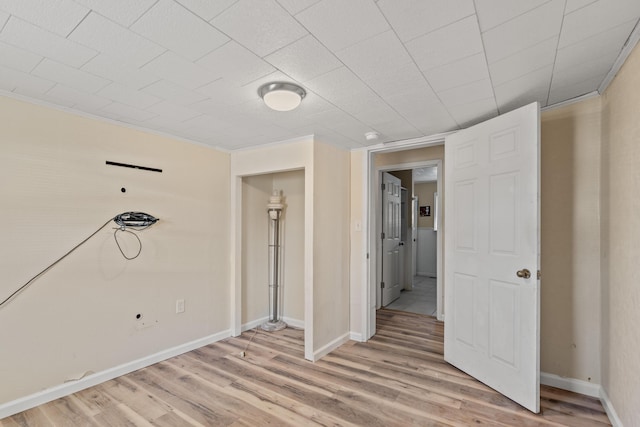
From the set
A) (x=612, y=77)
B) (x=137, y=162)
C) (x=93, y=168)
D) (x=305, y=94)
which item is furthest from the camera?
(x=137, y=162)

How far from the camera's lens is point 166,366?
286cm

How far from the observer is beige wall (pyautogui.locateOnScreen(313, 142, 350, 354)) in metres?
3.09

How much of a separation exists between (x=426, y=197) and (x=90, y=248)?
24.4ft

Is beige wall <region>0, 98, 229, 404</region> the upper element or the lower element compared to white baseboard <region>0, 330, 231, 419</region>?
upper

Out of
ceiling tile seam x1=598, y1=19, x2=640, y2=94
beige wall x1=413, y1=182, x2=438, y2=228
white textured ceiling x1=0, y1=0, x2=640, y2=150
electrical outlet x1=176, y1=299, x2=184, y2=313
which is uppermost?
ceiling tile seam x1=598, y1=19, x2=640, y2=94

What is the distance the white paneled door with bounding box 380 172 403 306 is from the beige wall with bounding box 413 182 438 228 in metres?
2.89

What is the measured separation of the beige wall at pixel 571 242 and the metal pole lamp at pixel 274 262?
9.21 feet

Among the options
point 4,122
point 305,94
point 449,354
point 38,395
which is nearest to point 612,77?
point 305,94

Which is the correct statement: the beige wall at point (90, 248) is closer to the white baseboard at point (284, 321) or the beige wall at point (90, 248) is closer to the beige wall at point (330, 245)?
the white baseboard at point (284, 321)

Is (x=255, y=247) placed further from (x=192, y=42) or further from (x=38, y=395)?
(x=192, y=42)

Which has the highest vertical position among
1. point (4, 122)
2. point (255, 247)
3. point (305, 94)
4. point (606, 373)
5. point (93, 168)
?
point (305, 94)

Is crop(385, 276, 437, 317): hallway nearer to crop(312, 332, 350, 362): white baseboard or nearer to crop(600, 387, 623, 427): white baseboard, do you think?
crop(312, 332, 350, 362): white baseboard

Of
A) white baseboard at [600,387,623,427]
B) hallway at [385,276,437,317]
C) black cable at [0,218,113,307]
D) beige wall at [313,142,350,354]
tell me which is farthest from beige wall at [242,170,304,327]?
white baseboard at [600,387,623,427]

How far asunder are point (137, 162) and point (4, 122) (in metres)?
0.89
